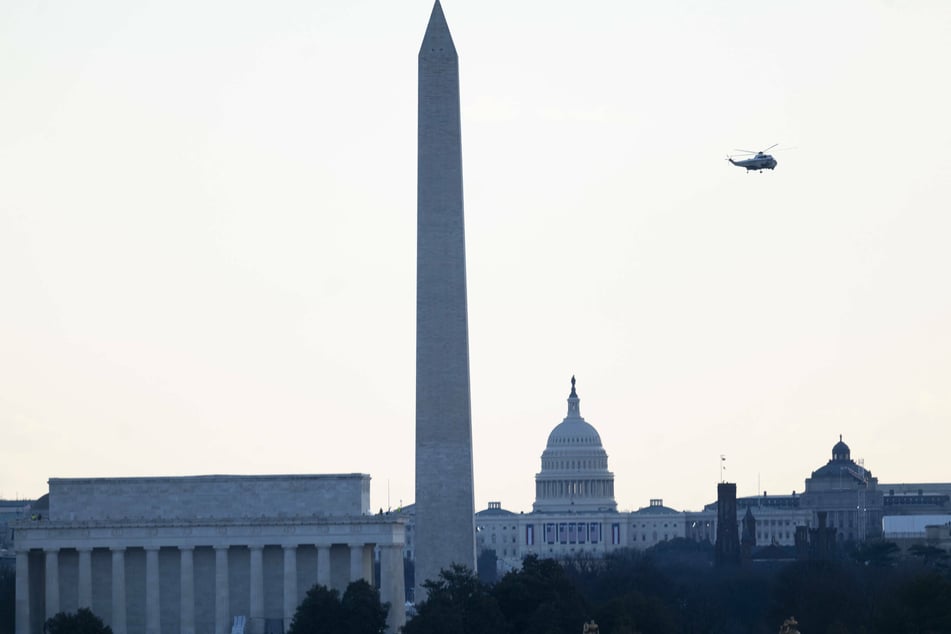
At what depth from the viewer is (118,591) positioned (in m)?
147

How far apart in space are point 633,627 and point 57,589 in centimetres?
3392

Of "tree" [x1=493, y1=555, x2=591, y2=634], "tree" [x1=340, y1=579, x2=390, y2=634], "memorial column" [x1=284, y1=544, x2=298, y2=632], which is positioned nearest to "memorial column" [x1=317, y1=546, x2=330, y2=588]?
"memorial column" [x1=284, y1=544, x2=298, y2=632]

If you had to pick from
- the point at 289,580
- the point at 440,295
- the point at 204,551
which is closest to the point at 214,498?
the point at 204,551

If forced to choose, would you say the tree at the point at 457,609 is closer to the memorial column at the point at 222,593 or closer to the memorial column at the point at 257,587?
the memorial column at the point at 257,587

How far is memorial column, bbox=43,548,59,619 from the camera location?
147375 mm

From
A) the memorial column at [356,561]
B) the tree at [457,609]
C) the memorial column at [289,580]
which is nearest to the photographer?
the tree at [457,609]

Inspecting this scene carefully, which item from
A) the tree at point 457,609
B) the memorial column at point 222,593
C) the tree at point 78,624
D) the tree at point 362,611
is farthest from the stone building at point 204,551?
the tree at point 457,609

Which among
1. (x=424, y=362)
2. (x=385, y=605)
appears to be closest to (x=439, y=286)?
(x=424, y=362)

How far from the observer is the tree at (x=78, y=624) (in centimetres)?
13238

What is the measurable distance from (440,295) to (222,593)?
21270 mm

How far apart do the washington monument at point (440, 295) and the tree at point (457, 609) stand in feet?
14.3

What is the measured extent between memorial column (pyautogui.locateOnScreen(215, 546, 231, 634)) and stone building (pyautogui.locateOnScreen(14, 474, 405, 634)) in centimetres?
5

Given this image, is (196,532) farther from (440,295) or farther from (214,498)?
(440,295)

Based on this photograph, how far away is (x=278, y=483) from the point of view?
14962 cm
